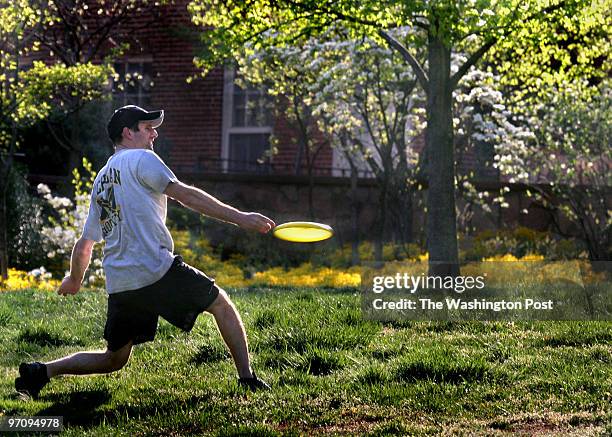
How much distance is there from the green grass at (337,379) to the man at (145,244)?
1.40ft

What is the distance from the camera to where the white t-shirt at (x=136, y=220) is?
19.9ft

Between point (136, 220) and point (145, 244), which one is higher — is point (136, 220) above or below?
above

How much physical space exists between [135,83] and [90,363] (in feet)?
52.3

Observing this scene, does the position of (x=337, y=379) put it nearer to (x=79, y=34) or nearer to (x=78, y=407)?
(x=78, y=407)

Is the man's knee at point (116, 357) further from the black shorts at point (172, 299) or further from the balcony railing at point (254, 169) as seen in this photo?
the balcony railing at point (254, 169)

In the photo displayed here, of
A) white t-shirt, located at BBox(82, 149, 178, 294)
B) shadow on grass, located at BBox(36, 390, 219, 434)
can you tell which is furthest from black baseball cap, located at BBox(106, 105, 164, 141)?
shadow on grass, located at BBox(36, 390, 219, 434)

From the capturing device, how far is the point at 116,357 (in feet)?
21.6

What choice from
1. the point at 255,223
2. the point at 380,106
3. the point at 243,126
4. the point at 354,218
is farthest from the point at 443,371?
the point at 243,126

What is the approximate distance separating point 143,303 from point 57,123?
544 inches

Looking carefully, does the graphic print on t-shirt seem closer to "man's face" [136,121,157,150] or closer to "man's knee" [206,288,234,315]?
"man's face" [136,121,157,150]

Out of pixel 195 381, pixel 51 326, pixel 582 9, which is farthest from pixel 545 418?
pixel 582 9

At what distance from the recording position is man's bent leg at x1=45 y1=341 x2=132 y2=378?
6.58 meters

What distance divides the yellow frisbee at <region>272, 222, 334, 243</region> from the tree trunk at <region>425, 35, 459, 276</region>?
5.69 metres

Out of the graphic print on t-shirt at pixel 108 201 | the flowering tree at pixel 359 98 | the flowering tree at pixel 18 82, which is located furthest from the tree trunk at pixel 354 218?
the graphic print on t-shirt at pixel 108 201
